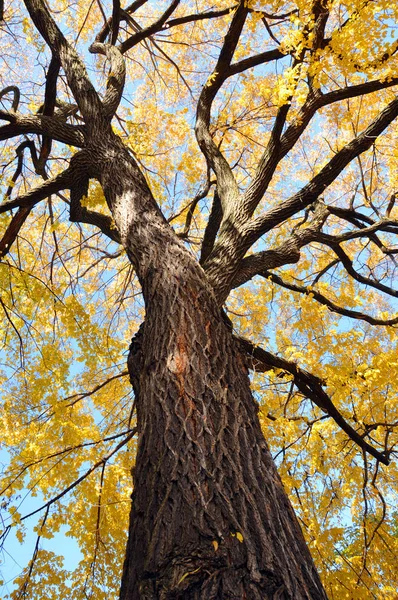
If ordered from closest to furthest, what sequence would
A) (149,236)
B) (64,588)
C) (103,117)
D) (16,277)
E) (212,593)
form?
(212,593)
(149,236)
(103,117)
(16,277)
(64,588)

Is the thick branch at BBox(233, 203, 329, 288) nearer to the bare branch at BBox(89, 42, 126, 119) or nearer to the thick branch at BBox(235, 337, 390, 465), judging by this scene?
the thick branch at BBox(235, 337, 390, 465)

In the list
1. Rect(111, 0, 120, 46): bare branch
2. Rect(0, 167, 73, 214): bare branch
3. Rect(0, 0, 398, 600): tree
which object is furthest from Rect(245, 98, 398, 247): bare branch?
Rect(111, 0, 120, 46): bare branch

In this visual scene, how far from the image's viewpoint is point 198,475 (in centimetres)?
182

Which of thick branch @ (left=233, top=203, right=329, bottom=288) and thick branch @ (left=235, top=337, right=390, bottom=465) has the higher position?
thick branch @ (left=233, top=203, right=329, bottom=288)

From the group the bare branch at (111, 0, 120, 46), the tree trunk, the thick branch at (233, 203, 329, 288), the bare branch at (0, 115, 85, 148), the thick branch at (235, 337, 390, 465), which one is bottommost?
the tree trunk

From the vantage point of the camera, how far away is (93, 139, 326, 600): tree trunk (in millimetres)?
1511

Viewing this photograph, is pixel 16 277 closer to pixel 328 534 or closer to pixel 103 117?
pixel 103 117

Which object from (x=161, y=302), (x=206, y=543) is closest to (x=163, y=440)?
(x=206, y=543)

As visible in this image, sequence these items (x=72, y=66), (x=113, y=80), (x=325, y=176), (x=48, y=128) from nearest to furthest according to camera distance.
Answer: (x=325, y=176) < (x=48, y=128) < (x=72, y=66) < (x=113, y=80)

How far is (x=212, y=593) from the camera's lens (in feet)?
4.66

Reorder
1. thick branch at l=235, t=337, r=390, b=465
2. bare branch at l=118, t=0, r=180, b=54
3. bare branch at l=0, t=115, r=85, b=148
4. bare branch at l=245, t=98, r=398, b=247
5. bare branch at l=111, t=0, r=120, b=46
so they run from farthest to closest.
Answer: bare branch at l=118, t=0, r=180, b=54
bare branch at l=111, t=0, r=120, b=46
bare branch at l=0, t=115, r=85, b=148
thick branch at l=235, t=337, r=390, b=465
bare branch at l=245, t=98, r=398, b=247

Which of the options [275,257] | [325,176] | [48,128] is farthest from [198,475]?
[48,128]

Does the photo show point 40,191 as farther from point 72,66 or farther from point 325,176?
point 325,176

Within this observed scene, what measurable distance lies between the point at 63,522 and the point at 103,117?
14.8 feet
